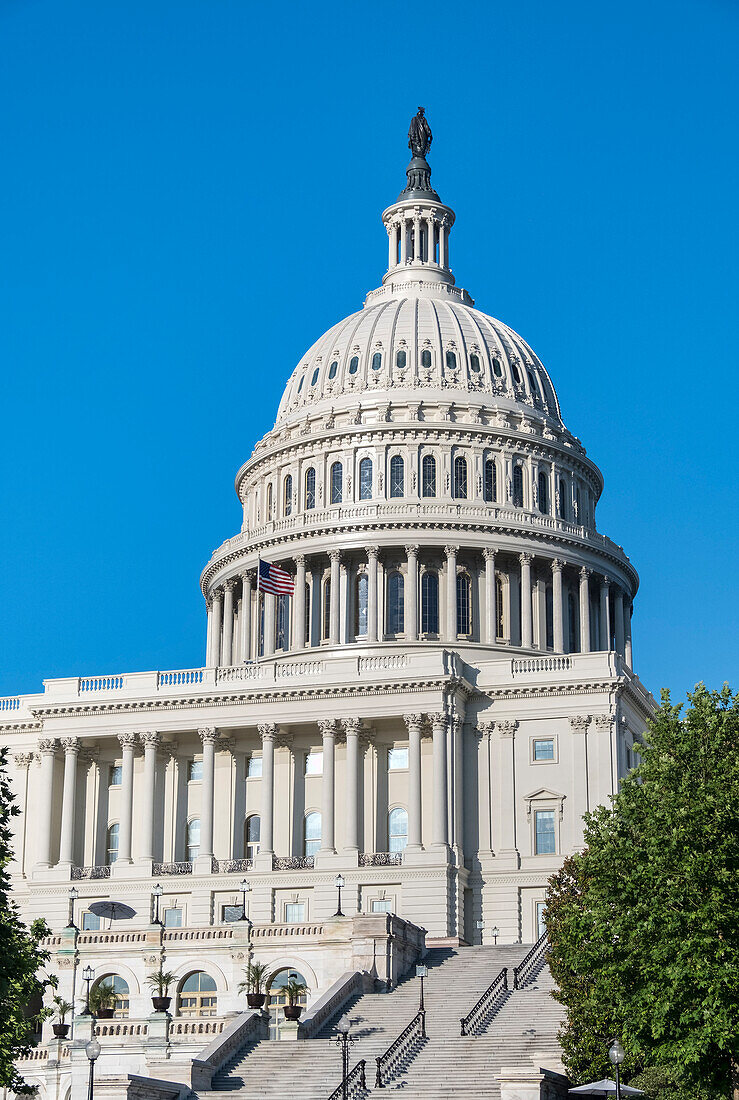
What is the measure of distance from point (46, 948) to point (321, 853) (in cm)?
1871

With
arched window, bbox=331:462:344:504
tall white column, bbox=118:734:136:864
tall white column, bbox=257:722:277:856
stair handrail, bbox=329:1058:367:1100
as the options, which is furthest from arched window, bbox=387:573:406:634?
stair handrail, bbox=329:1058:367:1100

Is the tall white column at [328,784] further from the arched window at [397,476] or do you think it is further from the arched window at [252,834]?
the arched window at [397,476]

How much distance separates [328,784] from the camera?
93.7m

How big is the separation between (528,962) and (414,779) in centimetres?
2015

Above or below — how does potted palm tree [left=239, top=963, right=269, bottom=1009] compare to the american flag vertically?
below

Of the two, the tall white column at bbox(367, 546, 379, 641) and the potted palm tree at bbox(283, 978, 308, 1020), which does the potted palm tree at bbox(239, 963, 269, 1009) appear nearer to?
the potted palm tree at bbox(283, 978, 308, 1020)

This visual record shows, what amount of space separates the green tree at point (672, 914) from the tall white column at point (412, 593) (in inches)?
2076

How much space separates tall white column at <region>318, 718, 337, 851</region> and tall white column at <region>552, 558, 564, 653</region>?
883 inches

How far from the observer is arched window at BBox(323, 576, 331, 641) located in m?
113

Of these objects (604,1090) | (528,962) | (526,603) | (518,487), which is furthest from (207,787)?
(604,1090)

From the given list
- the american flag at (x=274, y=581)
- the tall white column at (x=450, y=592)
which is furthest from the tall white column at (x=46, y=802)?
the tall white column at (x=450, y=592)

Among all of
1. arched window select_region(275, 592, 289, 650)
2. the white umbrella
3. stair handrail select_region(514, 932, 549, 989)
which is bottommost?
the white umbrella

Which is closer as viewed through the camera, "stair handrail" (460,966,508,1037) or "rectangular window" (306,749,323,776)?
"stair handrail" (460,966,508,1037)

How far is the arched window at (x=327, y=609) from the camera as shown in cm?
11278
